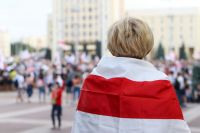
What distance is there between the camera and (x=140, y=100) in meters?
2.13

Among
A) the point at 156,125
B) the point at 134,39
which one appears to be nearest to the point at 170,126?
the point at 156,125

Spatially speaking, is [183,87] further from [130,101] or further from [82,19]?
[82,19]

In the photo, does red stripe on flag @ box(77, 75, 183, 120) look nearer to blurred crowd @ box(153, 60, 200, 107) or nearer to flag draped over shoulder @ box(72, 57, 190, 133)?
flag draped over shoulder @ box(72, 57, 190, 133)

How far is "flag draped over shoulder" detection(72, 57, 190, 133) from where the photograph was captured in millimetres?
2123

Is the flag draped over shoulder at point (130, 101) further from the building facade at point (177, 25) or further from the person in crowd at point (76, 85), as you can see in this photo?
the building facade at point (177, 25)

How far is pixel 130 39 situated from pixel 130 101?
0.90ft

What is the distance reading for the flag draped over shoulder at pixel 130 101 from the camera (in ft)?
6.97

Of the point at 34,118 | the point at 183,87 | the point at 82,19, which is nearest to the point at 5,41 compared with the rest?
the point at 82,19

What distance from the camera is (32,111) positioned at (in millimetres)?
16984

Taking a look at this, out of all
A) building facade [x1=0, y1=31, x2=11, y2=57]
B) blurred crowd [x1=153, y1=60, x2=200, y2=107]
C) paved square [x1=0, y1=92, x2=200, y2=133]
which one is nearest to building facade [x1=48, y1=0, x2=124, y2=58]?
building facade [x1=0, y1=31, x2=11, y2=57]

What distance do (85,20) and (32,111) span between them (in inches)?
5307

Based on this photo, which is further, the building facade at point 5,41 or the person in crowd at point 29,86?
the building facade at point 5,41

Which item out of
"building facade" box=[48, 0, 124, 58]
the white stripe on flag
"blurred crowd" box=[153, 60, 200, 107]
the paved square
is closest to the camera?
the white stripe on flag

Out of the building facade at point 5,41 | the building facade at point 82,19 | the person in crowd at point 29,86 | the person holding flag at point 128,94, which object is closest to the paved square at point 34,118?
the person in crowd at point 29,86
